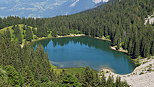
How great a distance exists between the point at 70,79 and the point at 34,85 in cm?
1293

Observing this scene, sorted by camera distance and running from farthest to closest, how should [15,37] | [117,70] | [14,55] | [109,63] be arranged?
[15,37], [109,63], [117,70], [14,55]

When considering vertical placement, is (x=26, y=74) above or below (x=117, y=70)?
above

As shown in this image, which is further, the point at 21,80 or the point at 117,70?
the point at 117,70

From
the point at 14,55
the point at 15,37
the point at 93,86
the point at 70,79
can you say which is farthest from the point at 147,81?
the point at 15,37

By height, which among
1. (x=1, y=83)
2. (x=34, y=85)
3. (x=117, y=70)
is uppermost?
(x=1, y=83)

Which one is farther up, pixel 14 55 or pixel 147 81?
pixel 14 55

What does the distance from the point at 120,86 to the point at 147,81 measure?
16.0 meters

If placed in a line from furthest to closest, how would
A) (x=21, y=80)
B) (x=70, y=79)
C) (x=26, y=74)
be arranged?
(x=26, y=74) → (x=21, y=80) → (x=70, y=79)

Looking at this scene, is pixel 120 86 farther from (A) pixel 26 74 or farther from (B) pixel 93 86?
(A) pixel 26 74

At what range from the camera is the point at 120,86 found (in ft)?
213

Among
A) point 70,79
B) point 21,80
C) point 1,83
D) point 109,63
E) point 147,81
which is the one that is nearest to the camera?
point 1,83

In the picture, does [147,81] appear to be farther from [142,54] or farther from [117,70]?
[142,54]

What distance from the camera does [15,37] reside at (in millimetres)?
195250

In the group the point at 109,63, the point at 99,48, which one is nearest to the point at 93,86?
the point at 109,63
